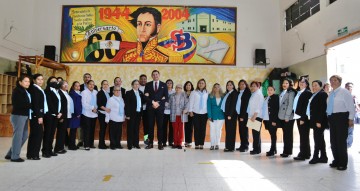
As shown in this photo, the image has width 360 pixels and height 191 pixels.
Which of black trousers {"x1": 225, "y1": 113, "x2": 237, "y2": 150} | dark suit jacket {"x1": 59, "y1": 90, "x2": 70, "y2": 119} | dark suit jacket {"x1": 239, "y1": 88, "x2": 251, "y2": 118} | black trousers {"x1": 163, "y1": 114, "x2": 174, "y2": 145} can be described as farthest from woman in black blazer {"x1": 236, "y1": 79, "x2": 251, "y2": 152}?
dark suit jacket {"x1": 59, "y1": 90, "x2": 70, "y2": 119}

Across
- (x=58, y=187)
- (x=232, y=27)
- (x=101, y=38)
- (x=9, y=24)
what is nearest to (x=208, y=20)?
(x=232, y=27)

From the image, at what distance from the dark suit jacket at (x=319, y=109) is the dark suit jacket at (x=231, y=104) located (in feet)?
5.18

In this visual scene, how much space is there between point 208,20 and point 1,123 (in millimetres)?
7738

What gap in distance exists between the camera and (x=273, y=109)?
516cm

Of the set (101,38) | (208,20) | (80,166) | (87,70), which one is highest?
(208,20)

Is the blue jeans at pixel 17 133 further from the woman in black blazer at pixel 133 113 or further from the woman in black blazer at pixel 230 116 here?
the woman in black blazer at pixel 230 116

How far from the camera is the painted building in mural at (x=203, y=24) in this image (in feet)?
35.4

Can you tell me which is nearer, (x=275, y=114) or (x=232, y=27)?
(x=275, y=114)

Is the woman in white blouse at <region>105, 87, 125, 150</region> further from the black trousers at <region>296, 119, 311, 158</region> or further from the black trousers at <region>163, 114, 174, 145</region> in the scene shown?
the black trousers at <region>296, 119, 311, 158</region>

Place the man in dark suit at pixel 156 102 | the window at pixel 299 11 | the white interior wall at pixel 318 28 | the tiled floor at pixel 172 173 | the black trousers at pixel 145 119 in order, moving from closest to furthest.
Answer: the tiled floor at pixel 172 173
the man in dark suit at pixel 156 102
the black trousers at pixel 145 119
the white interior wall at pixel 318 28
the window at pixel 299 11

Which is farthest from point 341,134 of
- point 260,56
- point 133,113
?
point 260,56

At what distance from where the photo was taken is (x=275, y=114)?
5152mm

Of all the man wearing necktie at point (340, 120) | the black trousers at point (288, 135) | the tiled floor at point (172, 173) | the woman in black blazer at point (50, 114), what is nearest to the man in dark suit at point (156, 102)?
the tiled floor at point (172, 173)

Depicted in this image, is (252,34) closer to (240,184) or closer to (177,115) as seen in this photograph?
(177,115)
